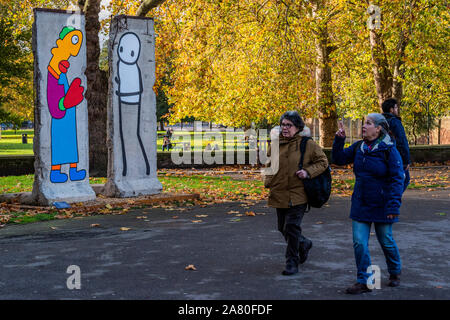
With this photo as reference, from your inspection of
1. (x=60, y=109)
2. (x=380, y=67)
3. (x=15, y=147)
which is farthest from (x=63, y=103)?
(x=15, y=147)

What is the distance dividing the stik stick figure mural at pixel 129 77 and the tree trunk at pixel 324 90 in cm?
1194

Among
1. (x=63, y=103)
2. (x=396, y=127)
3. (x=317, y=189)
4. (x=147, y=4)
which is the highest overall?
(x=147, y=4)

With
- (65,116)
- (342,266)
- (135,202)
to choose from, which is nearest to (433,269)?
(342,266)

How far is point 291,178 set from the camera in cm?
690

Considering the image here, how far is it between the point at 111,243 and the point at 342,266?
11.2 ft

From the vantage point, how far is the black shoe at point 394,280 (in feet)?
20.9

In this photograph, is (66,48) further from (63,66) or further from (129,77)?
(129,77)

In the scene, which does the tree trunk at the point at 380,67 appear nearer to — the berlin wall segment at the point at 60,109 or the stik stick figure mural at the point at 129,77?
the stik stick figure mural at the point at 129,77

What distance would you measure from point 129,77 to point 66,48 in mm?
1796

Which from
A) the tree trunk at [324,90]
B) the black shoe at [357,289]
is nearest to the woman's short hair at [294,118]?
the black shoe at [357,289]

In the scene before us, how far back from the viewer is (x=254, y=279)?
21.9 ft

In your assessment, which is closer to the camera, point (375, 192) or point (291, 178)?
point (375, 192)
